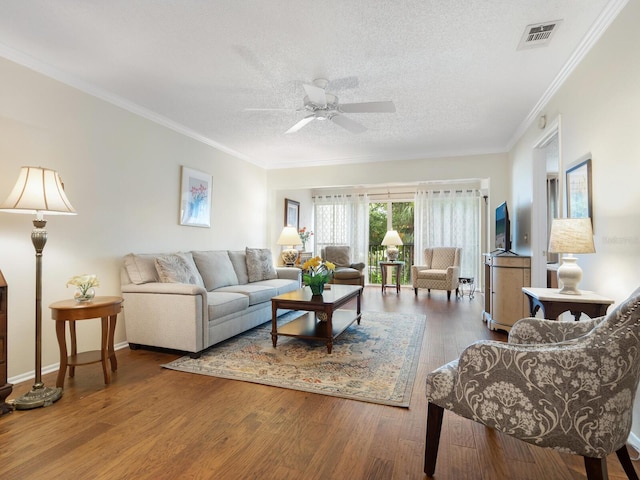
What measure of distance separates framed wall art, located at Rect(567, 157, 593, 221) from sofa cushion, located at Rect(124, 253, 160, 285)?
3749mm

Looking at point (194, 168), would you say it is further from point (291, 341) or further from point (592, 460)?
point (592, 460)

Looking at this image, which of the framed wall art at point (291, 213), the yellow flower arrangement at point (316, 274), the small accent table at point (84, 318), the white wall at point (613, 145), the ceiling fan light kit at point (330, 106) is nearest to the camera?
the white wall at point (613, 145)

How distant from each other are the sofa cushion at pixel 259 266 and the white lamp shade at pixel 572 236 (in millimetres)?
3622

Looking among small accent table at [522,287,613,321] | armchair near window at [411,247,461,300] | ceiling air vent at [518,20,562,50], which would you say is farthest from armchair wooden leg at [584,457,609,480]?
armchair near window at [411,247,461,300]

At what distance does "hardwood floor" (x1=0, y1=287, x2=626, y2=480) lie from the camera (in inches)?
60.7

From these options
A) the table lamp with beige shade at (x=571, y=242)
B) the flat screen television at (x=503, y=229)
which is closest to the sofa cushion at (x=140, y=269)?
the table lamp with beige shade at (x=571, y=242)

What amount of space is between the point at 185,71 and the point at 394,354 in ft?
10.2

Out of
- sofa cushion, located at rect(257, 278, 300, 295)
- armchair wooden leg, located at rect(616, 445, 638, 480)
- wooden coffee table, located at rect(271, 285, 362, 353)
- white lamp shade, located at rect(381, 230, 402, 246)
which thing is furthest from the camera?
white lamp shade, located at rect(381, 230, 402, 246)

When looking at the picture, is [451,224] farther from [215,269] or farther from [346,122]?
[215,269]

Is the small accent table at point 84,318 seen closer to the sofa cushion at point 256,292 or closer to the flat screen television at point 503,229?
the sofa cushion at point 256,292

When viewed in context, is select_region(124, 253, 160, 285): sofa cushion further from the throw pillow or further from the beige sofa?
the throw pillow

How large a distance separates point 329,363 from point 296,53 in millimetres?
2516

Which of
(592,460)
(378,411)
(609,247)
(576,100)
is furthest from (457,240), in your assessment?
(592,460)

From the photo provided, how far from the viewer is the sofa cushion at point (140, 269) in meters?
3.26
